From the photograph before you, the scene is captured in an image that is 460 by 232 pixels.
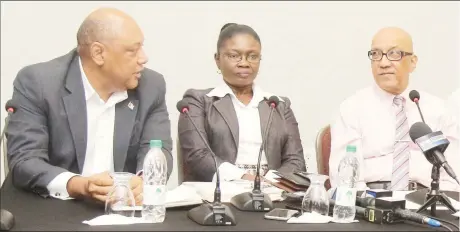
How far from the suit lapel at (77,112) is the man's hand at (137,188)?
20.6 inches

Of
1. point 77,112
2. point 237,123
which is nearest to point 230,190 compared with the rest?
point 77,112

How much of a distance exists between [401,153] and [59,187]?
1.63 metres

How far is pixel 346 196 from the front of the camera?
209 cm

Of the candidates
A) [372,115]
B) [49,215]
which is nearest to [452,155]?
[372,115]

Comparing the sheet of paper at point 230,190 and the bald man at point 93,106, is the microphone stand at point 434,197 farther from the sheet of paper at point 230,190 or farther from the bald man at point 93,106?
the bald man at point 93,106

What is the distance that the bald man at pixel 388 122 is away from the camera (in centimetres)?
Result: 326

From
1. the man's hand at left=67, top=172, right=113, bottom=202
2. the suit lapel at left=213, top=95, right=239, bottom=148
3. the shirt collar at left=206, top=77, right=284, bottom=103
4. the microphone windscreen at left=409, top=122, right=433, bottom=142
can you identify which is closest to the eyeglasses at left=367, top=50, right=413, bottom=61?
the shirt collar at left=206, top=77, right=284, bottom=103

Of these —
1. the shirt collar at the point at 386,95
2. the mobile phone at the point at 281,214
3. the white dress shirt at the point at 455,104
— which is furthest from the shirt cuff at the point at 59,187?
the white dress shirt at the point at 455,104

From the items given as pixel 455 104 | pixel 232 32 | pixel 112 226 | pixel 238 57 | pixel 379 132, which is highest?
pixel 232 32

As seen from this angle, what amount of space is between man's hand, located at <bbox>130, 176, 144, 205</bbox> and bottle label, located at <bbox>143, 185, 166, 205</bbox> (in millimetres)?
255

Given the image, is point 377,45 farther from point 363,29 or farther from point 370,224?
point 370,224

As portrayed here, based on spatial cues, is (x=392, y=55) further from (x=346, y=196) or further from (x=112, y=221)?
(x=112, y=221)

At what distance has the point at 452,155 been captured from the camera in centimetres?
326

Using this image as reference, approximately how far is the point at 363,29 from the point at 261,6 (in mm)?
696
